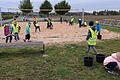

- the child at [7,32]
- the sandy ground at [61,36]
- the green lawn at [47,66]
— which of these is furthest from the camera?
the sandy ground at [61,36]

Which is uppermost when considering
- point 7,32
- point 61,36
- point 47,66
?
point 7,32

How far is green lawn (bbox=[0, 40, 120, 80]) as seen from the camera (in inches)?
412

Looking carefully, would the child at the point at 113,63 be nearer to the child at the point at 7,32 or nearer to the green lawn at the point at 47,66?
the green lawn at the point at 47,66

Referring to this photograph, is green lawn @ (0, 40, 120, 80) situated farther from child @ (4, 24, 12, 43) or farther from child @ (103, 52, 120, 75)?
child @ (4, 24, 12, 43)

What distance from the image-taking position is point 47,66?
11.9 meters

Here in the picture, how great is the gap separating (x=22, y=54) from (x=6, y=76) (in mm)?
4214

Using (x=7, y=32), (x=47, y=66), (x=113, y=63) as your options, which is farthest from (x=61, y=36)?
(x=113, y=63)

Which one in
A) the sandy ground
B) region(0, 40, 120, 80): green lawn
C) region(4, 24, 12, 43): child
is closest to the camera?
region(0, 40, 120, 80): green lawn

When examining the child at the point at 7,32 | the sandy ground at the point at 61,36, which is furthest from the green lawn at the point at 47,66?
the sandy ground at the point at 61,36

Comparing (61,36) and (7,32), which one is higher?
(7,32)

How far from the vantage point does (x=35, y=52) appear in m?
14.9

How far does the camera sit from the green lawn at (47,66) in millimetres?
10461

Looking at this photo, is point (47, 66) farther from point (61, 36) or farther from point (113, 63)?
point (61, 36)

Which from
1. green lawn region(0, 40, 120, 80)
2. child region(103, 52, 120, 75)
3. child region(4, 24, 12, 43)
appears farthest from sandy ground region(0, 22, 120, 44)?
child region(103, 52, 120, 75)
